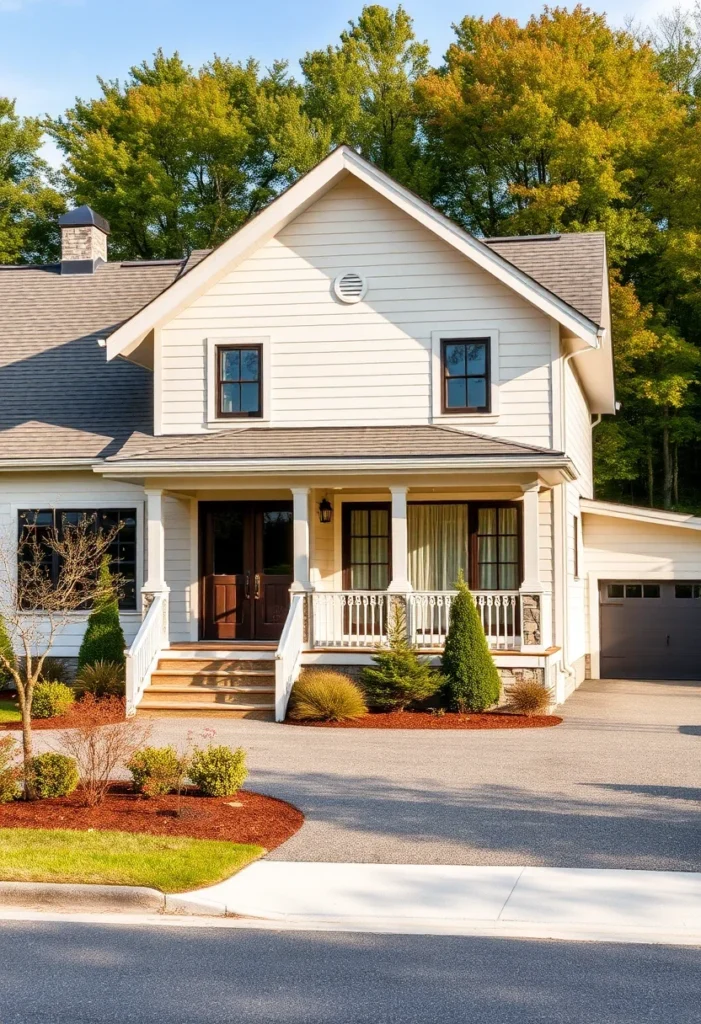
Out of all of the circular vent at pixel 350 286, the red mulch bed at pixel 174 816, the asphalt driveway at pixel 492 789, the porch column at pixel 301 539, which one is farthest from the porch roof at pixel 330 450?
the red mulch bed at pixel 174 816

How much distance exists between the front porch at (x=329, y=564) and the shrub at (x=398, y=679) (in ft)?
2.53

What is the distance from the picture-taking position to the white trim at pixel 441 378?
749 inches

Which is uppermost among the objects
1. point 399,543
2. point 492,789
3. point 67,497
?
point 67,497

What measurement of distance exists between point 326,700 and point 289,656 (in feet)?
3.76

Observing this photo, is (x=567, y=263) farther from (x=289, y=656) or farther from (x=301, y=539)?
(x=289, y=656)

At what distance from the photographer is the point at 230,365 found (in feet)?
65.2

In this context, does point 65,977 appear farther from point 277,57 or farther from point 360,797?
point 277,57

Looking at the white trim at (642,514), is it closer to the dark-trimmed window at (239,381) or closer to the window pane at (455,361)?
the window pane at (455,361)

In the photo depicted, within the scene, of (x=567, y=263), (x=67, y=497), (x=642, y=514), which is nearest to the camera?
(x=67, y=497)

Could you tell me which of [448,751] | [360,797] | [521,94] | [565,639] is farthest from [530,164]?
[360,797]

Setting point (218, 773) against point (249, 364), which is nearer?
point (218, 773)

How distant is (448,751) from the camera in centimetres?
1398

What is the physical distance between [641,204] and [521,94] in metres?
4.82

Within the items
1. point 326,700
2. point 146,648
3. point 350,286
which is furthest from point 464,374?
point 146,648
